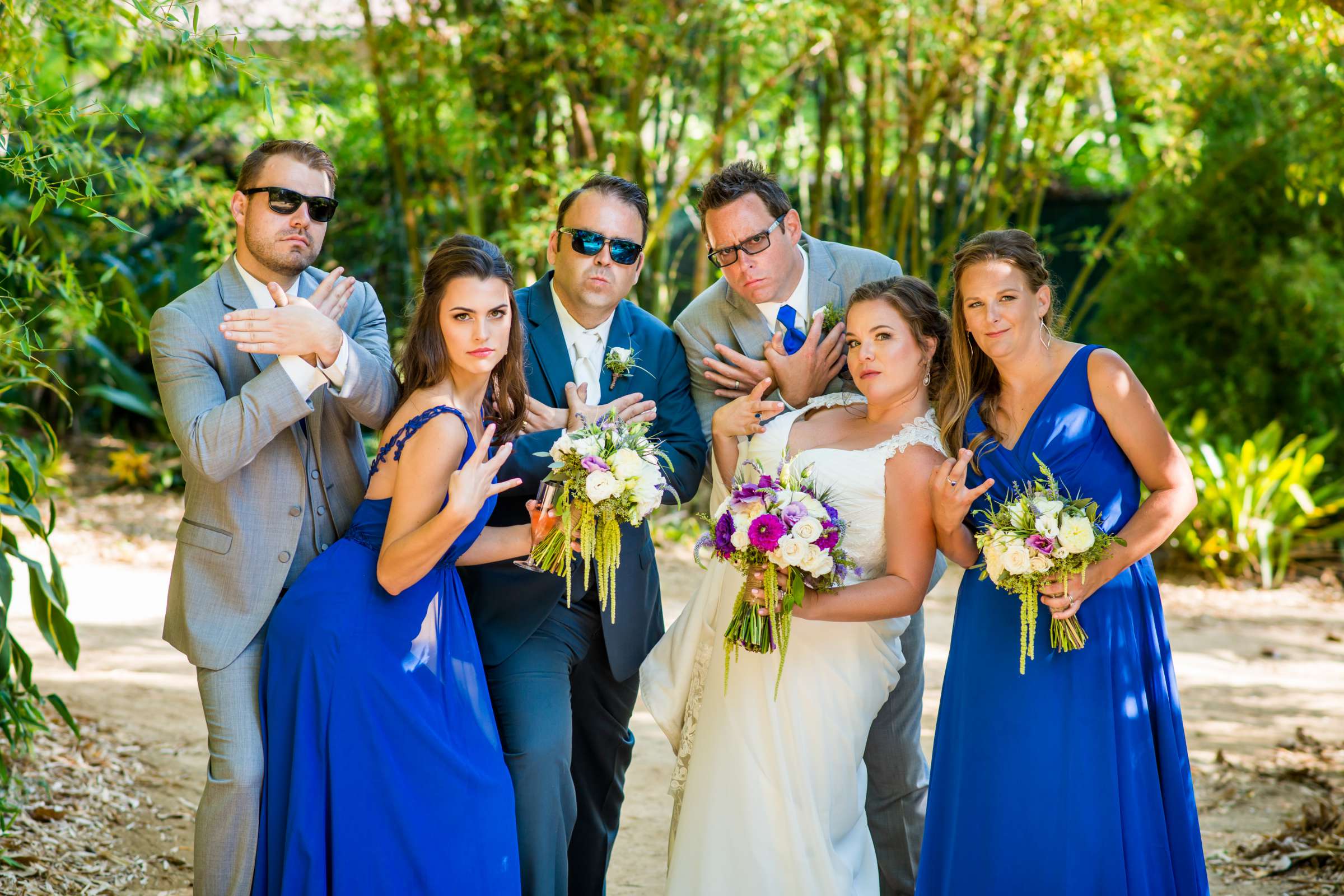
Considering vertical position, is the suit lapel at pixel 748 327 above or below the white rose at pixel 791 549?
above

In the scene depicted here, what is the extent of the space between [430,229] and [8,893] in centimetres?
690

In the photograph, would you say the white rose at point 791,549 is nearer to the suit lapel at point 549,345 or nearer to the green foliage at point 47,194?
the suit lapel at point 549,345

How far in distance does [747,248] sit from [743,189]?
169 mm

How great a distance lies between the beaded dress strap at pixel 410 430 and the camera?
3.00m

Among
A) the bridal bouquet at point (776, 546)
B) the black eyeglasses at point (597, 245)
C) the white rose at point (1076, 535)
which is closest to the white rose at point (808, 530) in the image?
the bridal bouquet at point (776, 546)

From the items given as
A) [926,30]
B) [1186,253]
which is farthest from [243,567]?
[1186,253]

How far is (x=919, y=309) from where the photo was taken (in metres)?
3.23

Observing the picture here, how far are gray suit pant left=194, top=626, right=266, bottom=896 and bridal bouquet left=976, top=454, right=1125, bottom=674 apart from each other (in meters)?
1.80

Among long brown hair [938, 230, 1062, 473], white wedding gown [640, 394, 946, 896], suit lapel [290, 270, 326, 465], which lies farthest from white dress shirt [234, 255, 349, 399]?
long brown hair [938, 230, 1062, 473]

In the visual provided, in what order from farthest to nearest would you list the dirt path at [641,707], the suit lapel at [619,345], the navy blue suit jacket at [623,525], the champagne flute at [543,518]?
1. the dirt path at [641,707]
2. the suit lapel at [619,345]
3. the navy blue suit jacket at [623,525]
4. the champagne flute at [543,518]

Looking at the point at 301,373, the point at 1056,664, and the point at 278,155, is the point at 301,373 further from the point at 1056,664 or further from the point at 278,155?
the point at 1056,664

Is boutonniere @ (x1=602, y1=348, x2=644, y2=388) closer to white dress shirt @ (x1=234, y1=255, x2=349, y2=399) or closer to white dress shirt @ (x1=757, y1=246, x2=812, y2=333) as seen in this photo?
white dress shirt @ (x1=757, y1=246, x2=812, y2=333)

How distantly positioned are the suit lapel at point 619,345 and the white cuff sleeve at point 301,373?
901 millimetres

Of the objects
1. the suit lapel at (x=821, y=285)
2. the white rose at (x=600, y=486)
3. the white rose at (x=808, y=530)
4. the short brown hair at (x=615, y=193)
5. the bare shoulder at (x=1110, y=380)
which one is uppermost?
the short brown hair at (x=615, y=193)
